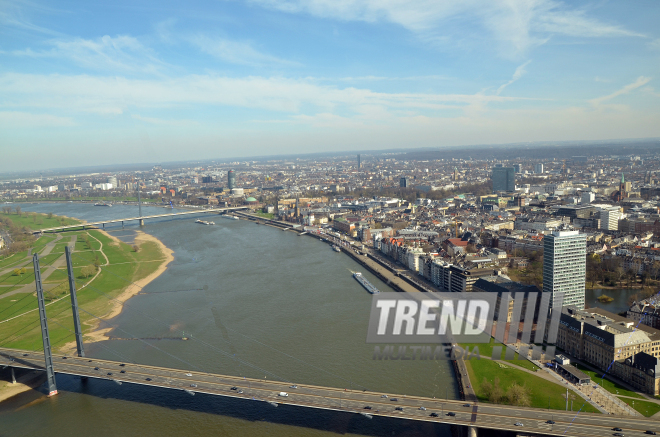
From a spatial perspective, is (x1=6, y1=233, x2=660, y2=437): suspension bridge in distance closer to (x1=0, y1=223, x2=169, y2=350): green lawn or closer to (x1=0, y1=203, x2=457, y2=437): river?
(x1=0, y1=203, x2=457, y2=437): river


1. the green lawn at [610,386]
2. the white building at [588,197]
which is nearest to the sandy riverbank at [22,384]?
the green lawn at [610,386]

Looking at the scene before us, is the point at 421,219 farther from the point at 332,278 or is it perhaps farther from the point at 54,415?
the point at 54,415

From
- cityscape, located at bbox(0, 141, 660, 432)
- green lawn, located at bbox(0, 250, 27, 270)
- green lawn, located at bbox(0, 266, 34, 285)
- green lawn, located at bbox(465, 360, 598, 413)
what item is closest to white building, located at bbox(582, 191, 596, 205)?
cityscape, located at bbox(0, 141, 660, 432)

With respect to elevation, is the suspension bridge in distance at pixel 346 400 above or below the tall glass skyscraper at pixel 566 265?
below

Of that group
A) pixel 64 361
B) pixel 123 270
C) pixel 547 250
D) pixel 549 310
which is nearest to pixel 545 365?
pixel 549 310

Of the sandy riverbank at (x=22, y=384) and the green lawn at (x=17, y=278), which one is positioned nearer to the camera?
the sandy riverbank at (x=22, y=384)

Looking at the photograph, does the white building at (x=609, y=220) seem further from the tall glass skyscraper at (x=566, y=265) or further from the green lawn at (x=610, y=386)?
the green lawn at (x=610, y=386)

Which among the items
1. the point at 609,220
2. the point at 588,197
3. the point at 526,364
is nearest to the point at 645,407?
the point at 526,364

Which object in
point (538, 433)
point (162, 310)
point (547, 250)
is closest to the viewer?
point (538, 433)
